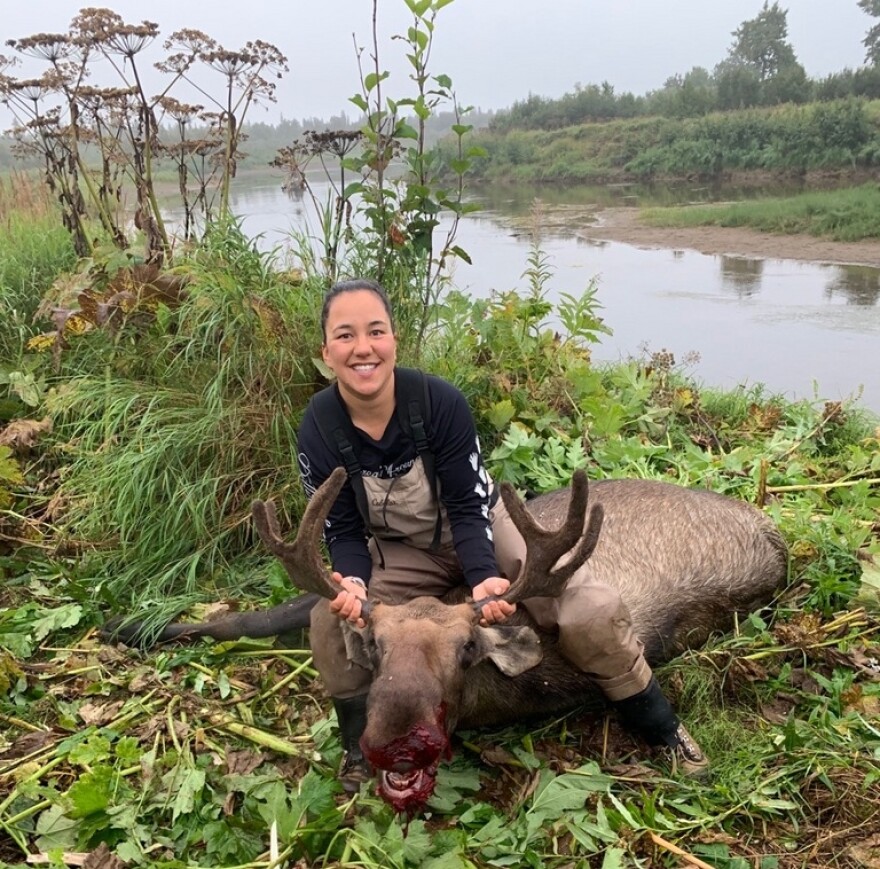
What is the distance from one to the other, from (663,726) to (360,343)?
5.82ft

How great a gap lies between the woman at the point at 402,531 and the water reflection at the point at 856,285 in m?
8.04

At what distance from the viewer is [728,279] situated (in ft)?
38.1

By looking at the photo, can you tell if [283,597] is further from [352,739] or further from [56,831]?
[56,831]

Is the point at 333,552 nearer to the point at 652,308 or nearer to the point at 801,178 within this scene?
the point at 652,308

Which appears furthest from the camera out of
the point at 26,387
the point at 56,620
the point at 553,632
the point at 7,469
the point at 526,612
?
the point at 26,387

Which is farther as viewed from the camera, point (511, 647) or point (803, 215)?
point (803, 215)

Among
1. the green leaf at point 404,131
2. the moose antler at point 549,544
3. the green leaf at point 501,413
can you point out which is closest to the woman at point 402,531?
the moose antler at point 549,544

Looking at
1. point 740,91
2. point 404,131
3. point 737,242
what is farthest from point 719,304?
point 740,91

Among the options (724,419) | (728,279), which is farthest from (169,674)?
(728,279)

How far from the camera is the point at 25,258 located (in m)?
6.89

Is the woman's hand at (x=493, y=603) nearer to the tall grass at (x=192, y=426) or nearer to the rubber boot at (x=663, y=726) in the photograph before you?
the rubber boot at (x=663, y=726)

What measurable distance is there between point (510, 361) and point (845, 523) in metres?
2.51

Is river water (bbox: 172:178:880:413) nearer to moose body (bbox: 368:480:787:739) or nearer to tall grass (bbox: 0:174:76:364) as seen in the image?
tall grass (bbox: 0:174:76:364)

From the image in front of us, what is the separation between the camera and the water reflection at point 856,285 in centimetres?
988
